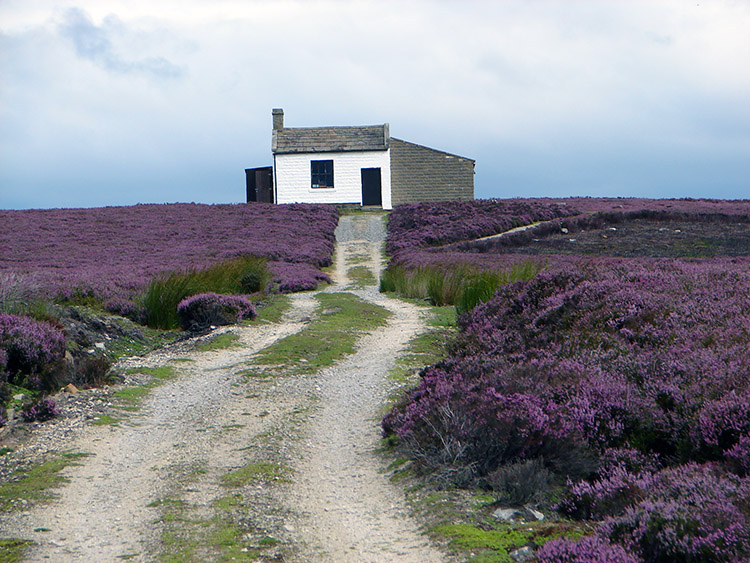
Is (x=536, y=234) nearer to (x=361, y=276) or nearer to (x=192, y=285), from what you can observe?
(x=361, y=276)

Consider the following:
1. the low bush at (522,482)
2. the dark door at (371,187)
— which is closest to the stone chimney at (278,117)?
the dark door at (371,187)

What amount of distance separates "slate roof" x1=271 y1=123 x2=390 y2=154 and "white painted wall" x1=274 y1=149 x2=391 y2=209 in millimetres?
370

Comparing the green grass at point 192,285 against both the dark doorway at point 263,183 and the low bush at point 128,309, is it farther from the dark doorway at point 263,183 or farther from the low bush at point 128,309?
the dark doorway at point 263,183

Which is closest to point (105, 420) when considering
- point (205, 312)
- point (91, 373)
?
point (91, 373)

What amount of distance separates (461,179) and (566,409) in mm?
43307

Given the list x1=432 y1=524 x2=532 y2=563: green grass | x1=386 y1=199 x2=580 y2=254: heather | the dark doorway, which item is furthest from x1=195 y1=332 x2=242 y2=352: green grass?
the dark doorway

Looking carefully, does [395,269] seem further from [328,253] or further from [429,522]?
[429,522]

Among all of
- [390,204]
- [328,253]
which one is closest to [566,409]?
[328,253]

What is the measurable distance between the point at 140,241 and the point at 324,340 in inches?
811

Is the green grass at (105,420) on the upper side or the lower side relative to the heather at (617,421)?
lower

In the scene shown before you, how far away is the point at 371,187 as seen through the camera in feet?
154

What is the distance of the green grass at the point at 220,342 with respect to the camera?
1221 centimetres

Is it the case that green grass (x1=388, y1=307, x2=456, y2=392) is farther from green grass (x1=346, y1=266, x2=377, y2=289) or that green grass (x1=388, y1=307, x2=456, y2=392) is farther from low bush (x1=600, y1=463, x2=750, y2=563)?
green grass (x1=346, y1=266, x2=377, y2=289)

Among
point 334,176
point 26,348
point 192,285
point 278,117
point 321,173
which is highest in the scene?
point 278,117
